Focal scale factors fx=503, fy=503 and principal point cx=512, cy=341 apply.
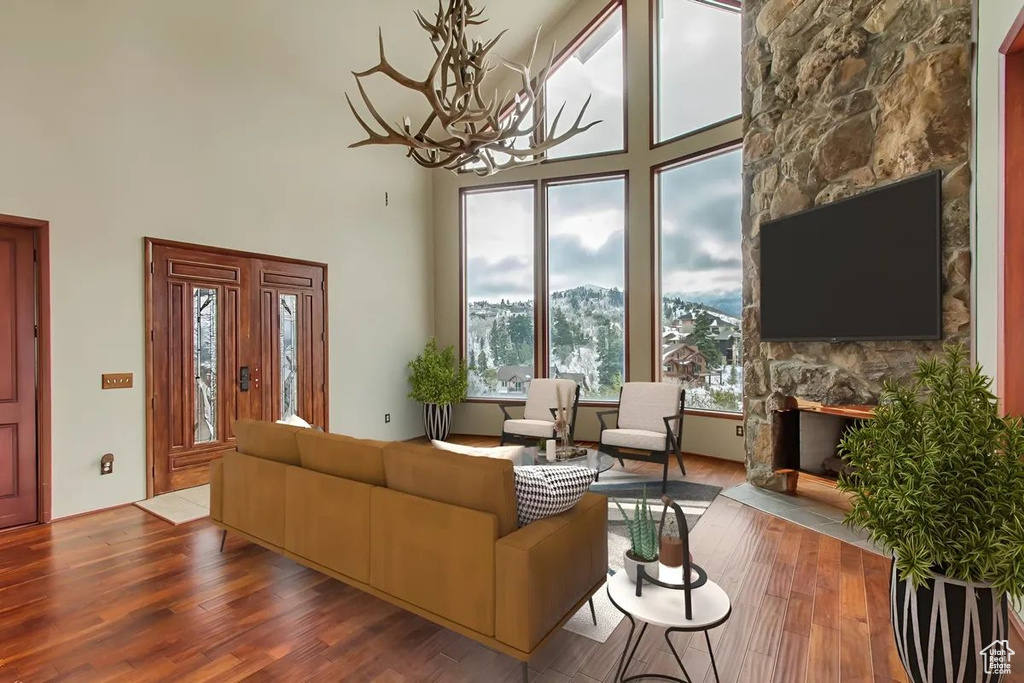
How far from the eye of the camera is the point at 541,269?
6656mm

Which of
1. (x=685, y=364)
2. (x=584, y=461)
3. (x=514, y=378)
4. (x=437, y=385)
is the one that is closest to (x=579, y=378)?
(x=514, y=378)

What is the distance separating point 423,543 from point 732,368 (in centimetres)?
437

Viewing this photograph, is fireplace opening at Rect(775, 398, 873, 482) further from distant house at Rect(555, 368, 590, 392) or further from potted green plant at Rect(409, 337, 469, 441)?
potted green plant at Rect(409, 337, 469, 441)

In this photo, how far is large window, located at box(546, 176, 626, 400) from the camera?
628 cm

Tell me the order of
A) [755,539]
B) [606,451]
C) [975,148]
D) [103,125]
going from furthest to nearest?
1. [606,451]
2. [103,125]
3. [755,539]
4. [975,148]

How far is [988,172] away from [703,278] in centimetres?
302

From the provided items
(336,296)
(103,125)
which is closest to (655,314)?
(336,296)

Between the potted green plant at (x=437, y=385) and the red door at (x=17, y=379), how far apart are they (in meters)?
3.67

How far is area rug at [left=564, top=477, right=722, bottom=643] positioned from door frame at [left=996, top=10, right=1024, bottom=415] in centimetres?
173

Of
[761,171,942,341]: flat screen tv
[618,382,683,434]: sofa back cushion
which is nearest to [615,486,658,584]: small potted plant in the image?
[761,171,942,341]: flat screen tv

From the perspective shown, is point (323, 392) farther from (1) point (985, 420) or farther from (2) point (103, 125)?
(1) point (985, 420)

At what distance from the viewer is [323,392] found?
18.8 feet

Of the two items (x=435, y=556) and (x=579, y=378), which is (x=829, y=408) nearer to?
(x=579, y=378)

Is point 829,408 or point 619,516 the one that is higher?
point 829,408
